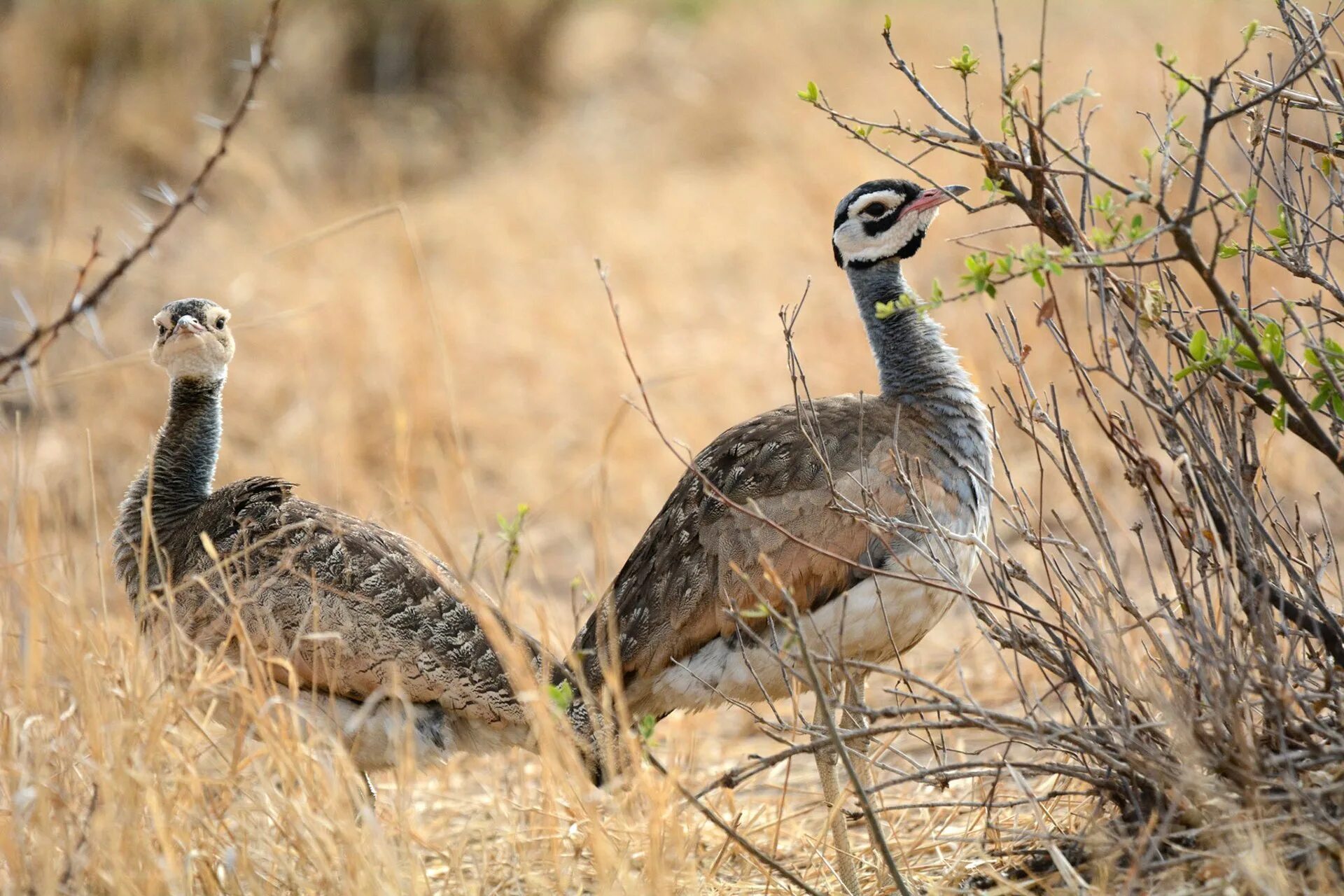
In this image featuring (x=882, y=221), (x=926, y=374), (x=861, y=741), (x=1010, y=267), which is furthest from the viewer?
(x=882, y=221)

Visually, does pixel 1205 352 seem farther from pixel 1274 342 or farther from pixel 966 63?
pixel 966 63

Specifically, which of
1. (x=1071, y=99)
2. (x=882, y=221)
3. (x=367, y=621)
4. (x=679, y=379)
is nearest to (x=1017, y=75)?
(x=1071, y=99)

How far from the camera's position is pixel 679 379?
8.42m

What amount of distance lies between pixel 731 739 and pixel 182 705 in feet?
9.23

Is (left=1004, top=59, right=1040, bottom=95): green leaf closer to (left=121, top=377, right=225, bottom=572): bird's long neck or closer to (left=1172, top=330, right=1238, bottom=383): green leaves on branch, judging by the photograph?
(left=1172, top=330, right=1238, bottom=383): green leaves on branch

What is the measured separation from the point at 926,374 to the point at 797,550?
715mm

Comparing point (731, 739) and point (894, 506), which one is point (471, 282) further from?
point (894, 506)

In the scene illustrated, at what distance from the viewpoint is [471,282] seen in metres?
9.98

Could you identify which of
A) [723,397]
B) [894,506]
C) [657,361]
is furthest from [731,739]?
[657,361]

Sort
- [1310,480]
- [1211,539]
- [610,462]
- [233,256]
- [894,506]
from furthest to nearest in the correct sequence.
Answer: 1. [233,256]
2. [610,462]
3. [1310,480]
4. [894,506]
5. [1211,539]

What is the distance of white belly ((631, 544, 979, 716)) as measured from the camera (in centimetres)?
373

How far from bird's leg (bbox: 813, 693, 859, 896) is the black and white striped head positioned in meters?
1.39

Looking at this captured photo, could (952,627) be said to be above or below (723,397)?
below

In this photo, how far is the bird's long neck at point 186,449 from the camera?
4254mm
